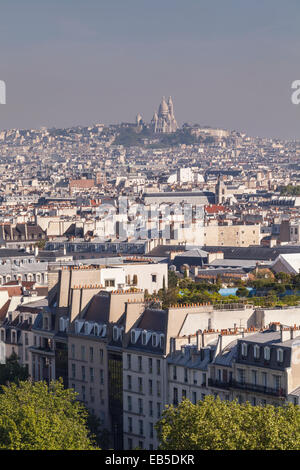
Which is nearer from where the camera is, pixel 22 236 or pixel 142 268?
pixel 142 268

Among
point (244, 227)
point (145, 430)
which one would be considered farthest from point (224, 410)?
point (244, 227)

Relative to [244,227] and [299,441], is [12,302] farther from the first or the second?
[244,227]

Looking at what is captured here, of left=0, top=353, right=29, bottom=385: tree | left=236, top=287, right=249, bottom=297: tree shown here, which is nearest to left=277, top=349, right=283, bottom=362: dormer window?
left=0, top=353, right=29, bottom=385: tree

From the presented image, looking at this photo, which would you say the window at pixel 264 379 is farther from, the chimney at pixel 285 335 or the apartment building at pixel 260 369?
the chimney at pixel 285 335

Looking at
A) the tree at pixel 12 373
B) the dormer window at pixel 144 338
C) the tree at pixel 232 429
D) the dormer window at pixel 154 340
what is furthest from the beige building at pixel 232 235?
the tree at pixel 232 429

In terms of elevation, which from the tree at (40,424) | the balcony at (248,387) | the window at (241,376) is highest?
the window at (241,376)

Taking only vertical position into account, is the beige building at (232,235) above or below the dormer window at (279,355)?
below

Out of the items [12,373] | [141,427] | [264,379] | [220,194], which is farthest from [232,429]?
[220,194]
